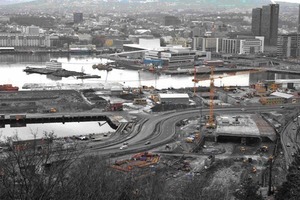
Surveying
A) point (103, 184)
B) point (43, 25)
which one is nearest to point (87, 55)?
point (43, 25)

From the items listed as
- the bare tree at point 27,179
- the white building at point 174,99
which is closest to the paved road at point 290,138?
the white building at point 174,99

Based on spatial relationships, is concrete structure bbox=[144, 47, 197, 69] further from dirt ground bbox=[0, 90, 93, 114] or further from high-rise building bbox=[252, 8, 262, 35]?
dirt ground bbox=[0, 90, 93, 114]

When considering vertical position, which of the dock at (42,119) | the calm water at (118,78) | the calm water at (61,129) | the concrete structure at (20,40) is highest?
the concrete structure at (20,40)

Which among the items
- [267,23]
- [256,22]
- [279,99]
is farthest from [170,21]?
[279,99]

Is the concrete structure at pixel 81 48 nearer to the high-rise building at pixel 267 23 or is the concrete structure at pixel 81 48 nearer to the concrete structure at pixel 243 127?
the high-rise building at pixel 267 23

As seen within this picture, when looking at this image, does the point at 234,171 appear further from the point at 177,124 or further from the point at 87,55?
the point at 87,55
